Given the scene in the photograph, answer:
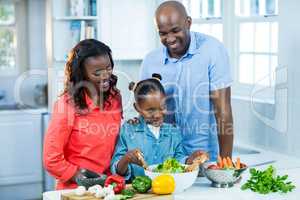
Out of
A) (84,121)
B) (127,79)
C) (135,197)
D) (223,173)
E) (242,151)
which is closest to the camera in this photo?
(135,197)

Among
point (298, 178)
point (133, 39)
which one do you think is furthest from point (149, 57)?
point (133, 39)

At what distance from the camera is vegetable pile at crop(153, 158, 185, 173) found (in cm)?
147

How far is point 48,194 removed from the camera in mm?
1494

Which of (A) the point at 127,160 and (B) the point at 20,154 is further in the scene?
(B) the point at 20,154

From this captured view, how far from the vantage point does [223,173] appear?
1.52 metres

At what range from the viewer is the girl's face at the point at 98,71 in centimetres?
163

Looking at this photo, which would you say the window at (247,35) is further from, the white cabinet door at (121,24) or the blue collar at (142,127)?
the white cabinet door at (121,24)

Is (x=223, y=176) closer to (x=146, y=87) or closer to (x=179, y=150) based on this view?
(x=179, y=150)

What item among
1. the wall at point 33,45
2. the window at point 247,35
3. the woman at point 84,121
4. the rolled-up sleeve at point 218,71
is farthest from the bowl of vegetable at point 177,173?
the wall at point 33,45

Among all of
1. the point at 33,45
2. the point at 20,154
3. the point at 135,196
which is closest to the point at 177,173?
the point at 135,196

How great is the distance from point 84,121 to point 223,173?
1.40 feet

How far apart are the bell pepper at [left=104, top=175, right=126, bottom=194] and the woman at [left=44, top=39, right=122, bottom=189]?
171mm

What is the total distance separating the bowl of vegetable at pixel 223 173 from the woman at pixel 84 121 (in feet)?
1.01

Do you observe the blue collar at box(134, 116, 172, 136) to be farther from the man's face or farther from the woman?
the man's face
